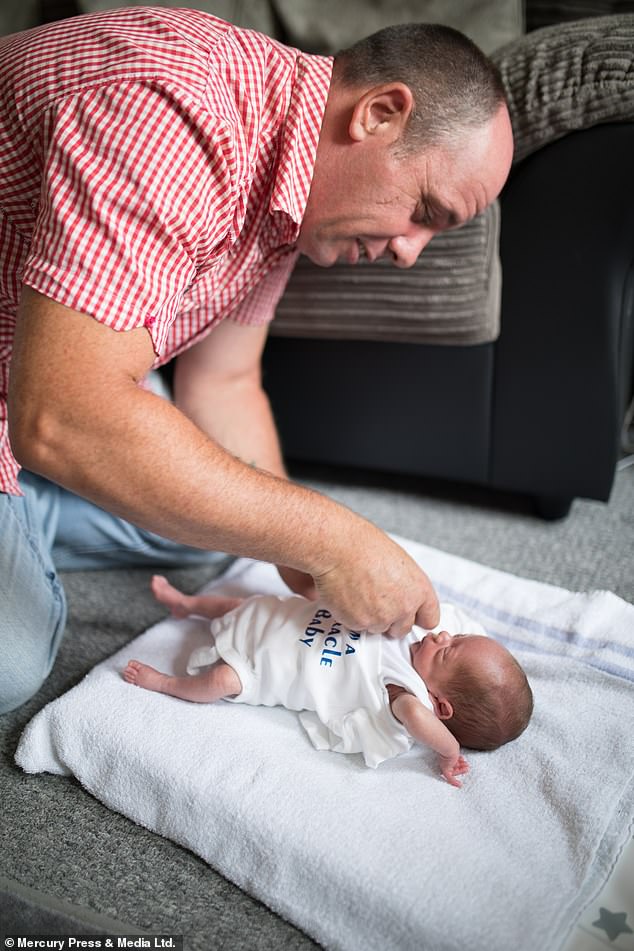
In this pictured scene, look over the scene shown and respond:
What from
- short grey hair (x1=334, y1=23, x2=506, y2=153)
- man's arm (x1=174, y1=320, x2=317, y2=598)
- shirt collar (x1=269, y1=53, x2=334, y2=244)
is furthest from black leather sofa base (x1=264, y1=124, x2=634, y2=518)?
shirt collar (x1=269, y1=53, x2=334, y2=244)

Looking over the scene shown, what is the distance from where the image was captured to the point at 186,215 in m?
0.82

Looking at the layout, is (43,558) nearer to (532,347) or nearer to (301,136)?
(301,136)

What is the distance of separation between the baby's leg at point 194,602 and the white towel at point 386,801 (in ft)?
0.27

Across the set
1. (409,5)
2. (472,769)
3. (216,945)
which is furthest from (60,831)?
(409,5)

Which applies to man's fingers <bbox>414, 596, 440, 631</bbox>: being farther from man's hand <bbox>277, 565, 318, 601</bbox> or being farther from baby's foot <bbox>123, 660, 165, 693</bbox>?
baby's foot <bbox>123, 660, 165, 693</bbox>

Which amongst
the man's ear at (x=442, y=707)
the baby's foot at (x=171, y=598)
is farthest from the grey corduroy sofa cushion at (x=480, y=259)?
the man's ear at (x=442, y=707)

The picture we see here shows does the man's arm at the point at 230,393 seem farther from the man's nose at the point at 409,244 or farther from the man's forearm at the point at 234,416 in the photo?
the man's nose at the point at 409,244

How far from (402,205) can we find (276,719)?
25.8 inches

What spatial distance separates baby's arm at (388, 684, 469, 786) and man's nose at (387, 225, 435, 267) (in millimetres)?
548

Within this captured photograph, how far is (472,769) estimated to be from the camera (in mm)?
979

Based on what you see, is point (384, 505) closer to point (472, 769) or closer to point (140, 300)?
point (472, 769)

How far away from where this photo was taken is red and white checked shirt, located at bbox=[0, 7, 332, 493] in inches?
30.6

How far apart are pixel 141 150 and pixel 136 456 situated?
291 millimetres

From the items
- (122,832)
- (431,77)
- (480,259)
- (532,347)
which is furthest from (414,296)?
→ (122,832)
